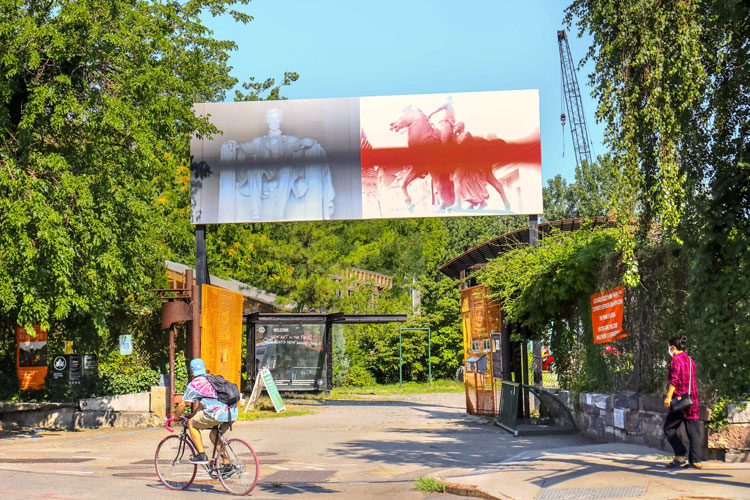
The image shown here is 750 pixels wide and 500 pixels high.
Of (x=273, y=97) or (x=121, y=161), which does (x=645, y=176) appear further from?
(x=273, y=97)

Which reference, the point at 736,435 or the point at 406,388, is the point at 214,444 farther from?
the point at 406,388

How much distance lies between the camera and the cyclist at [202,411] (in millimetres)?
10383

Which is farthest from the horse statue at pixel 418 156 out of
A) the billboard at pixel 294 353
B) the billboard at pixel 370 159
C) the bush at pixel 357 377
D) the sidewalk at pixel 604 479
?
the bush at pixel 357 377

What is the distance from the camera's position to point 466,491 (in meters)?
9.80

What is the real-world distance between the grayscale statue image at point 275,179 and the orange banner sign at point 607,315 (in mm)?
10386

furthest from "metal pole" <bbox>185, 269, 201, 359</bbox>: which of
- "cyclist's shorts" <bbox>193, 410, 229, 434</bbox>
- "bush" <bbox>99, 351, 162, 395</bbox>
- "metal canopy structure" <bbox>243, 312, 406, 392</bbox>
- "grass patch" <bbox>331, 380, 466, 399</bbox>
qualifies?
"grass patch" <bbox>331, 380, 466, 399</bbox>

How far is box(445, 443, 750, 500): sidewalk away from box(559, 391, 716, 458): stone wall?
1.18 ft

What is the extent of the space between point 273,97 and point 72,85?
23.5 m

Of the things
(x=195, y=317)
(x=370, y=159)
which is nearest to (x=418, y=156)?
(x=370, y=159)

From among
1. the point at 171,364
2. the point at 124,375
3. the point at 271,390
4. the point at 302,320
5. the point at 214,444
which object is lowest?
the point at 214,444

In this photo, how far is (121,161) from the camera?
18203mm

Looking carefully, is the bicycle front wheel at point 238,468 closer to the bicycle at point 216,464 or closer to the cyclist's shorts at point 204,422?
the bicycle at point 216,464

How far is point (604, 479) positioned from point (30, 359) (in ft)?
49.8

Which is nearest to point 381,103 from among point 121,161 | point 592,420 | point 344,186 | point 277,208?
point 344,186
